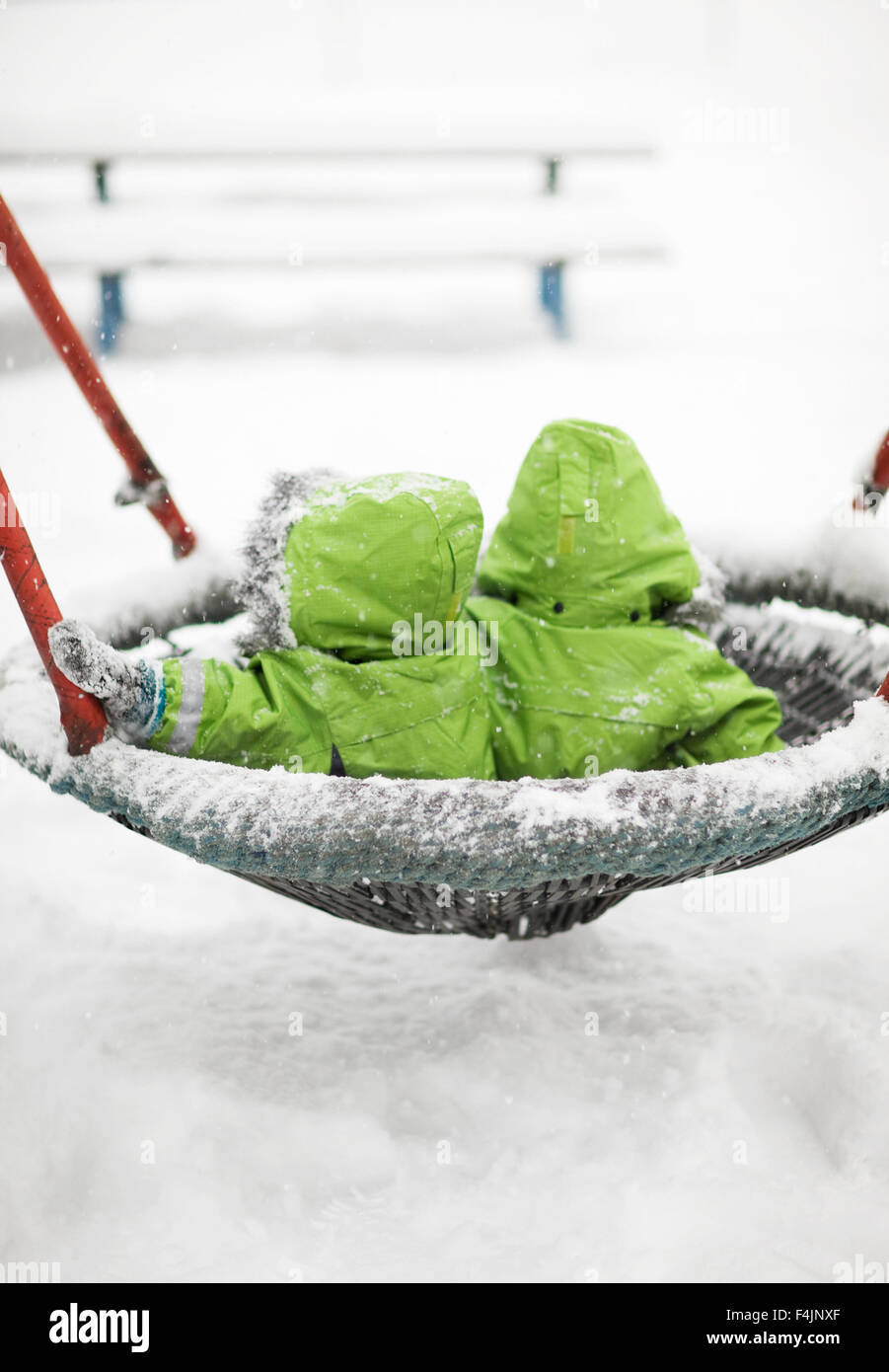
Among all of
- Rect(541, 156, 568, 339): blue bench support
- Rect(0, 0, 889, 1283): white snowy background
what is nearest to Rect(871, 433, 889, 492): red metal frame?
Rect(0, 0, 889, 1283): white snowy background

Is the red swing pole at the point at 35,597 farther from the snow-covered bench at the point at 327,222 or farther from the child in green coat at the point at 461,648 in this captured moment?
the snow-covered bench at the point at 327,222

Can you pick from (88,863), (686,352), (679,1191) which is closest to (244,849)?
(679,1191)

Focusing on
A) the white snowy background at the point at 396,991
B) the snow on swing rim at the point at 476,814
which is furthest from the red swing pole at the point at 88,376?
the snow on swing rim at the point at 476,814

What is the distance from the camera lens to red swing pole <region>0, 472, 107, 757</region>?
928mm

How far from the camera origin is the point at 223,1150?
122 cm

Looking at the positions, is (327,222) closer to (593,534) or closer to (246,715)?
(593,534)

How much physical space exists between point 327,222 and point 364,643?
4.15 meters

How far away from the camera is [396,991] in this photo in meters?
1.49

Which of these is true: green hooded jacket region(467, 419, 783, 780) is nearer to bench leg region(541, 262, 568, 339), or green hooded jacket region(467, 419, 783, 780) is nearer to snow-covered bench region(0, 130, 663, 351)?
snow-covered bench region(0, 130, 663, 351)

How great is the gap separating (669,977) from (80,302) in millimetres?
4469

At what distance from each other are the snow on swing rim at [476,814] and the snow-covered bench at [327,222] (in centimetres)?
319

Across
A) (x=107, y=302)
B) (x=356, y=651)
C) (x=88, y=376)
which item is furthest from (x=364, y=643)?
(x=107, y=302)

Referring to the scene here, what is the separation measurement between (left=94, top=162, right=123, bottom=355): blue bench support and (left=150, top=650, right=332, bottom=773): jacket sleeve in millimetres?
3821

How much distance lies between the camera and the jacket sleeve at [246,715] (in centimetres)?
105
